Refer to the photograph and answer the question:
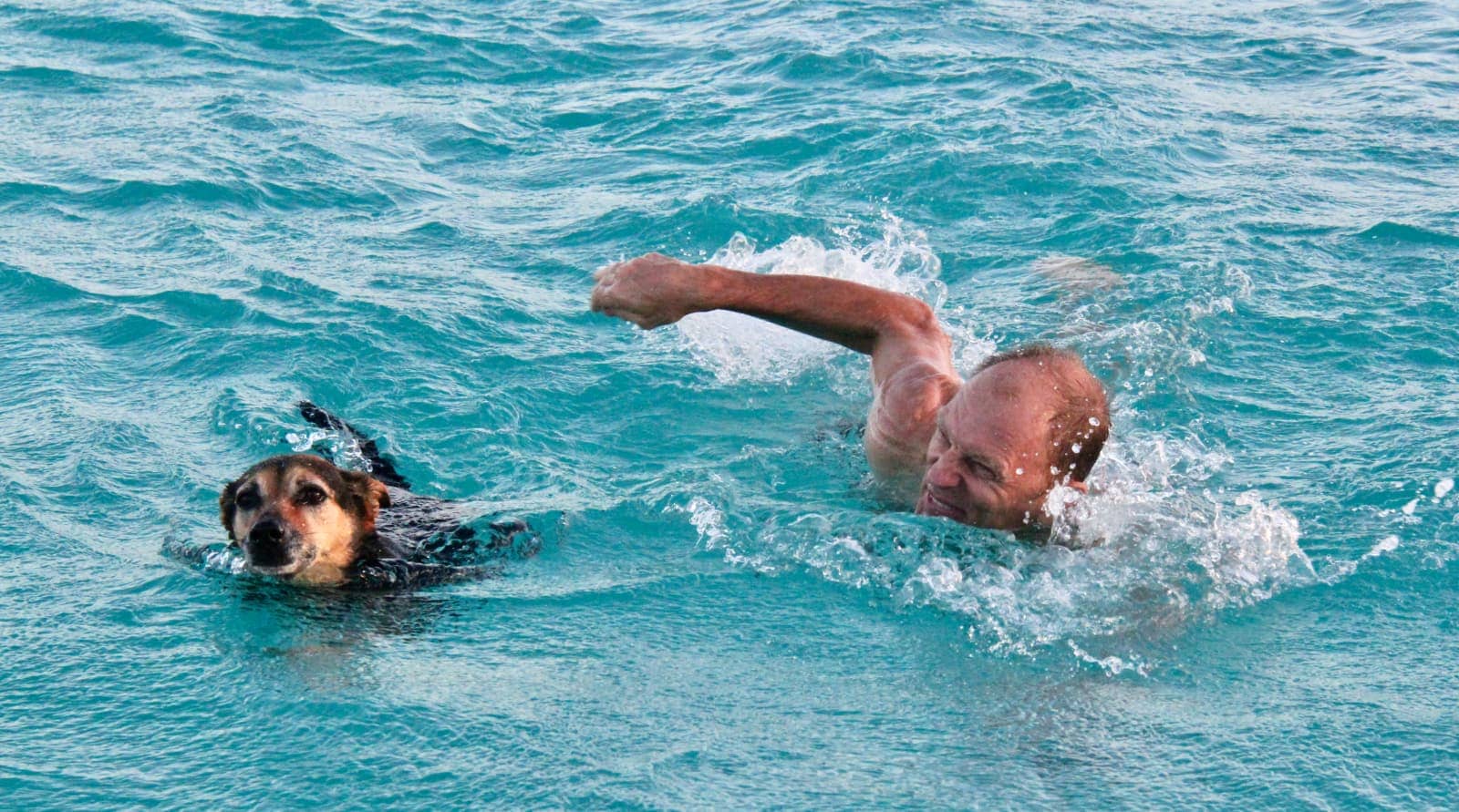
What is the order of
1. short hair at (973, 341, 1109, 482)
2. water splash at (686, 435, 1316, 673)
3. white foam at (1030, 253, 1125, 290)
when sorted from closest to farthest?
water splash at (686, 435, 1316, 673)
short hair at (973, 341, 1109, 482)
white foam at (1030, 253, 1125, 290)

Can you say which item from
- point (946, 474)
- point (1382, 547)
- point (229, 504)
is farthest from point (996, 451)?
point (229, 504)

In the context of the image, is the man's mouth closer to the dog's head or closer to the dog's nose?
the dog's head

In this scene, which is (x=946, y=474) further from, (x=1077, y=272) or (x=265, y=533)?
(x=1077, y=272)

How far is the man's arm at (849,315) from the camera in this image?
598 cm

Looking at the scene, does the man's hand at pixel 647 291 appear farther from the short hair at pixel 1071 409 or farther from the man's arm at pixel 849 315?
the short hair at pixel 1071 409

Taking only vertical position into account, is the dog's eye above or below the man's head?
below

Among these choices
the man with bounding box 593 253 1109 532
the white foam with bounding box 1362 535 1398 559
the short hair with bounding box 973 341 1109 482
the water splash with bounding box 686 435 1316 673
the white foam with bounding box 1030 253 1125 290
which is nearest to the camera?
the water splash with bounding box 686 435 1316 673

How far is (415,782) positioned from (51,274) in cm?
633

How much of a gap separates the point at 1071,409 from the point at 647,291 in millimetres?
1757

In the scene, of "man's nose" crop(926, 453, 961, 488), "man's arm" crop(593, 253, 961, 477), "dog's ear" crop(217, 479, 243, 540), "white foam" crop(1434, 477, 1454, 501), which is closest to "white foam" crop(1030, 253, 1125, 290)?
"man's arm" crop(593, 253, 961, 477)

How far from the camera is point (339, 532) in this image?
6.38m

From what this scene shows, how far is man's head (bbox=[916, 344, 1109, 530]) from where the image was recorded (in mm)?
6051

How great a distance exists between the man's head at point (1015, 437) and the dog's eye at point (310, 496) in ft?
8.16

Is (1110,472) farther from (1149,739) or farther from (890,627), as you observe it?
(1149,739)
